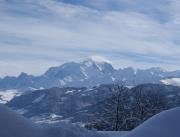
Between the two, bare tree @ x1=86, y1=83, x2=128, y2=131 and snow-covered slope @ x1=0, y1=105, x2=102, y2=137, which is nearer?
snow-covered slope @ x1=0, y1=105, x2=102, y2=137

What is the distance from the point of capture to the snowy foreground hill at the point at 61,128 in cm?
887

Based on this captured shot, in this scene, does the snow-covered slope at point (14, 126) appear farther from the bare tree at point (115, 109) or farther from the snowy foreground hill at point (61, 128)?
the bare tree at point (115, 109)

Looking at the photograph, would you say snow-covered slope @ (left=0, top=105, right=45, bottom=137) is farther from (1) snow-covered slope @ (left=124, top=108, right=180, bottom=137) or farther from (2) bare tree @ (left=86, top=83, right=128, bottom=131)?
(2) bare tree @ (left=86, top=83, right=128, bottom=131)

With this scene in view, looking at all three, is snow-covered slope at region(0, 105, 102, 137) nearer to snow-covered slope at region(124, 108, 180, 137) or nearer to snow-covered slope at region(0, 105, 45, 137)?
snow-covered slope at region(0, 105, 45, 137)

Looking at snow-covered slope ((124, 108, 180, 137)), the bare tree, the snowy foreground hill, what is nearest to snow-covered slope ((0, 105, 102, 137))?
the snowy foreground hill

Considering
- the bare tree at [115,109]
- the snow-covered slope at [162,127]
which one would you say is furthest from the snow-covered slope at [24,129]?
the bare tree at [115,109]

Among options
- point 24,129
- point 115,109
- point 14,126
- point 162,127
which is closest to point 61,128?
point 24,129

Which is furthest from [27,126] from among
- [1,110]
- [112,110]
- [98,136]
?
[112,110]

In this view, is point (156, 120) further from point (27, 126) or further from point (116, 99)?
point (116, 99)

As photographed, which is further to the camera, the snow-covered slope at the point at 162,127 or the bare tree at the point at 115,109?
the bare tree at the point at 115,109

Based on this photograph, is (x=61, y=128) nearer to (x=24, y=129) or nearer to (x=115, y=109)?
(x=24, y=129)

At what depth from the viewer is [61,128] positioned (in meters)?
10.4

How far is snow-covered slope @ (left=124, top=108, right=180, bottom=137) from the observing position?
8.86 meters

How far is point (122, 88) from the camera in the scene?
121 ft
